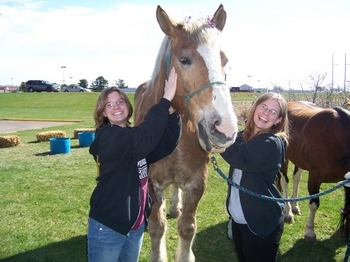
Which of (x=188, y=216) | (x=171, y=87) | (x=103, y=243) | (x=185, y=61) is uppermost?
(x=185, y=61)

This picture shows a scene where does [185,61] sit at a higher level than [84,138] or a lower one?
higher

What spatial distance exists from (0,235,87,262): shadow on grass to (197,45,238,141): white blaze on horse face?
8.69ft

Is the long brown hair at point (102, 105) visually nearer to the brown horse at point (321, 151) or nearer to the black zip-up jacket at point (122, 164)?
the black zip-up jacket at point (122, 164)

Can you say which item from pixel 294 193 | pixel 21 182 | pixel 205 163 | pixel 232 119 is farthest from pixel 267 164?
pixel 21 182

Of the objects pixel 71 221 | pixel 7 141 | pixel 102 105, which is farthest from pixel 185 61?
pixel 7 141

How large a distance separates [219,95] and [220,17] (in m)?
0.98

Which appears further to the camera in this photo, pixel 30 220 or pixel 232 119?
pixel 30 220

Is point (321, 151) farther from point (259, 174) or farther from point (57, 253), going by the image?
point (57, 253)

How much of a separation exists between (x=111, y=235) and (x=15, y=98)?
36477mm

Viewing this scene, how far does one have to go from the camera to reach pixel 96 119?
2.30m

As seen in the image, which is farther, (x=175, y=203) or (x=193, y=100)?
(x=175, y=203)

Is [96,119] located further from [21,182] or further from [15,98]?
[15,98]

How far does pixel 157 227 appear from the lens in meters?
3.41

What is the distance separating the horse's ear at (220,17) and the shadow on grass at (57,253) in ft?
9.71
